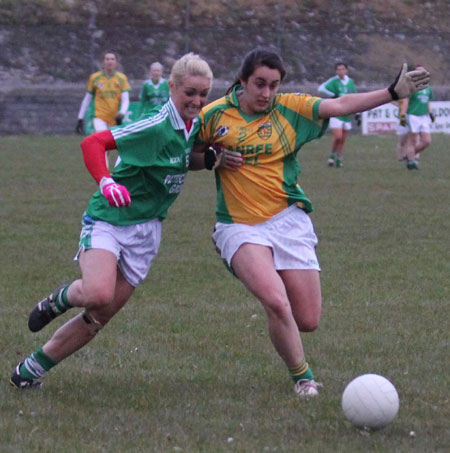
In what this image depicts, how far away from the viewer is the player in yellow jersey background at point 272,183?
207 inches

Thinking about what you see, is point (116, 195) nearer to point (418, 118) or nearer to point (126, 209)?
point (126, 209)

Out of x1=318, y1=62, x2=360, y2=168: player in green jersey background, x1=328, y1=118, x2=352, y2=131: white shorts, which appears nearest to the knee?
x1=318, y1=62, x2=360, y2=168: player in green jersey background

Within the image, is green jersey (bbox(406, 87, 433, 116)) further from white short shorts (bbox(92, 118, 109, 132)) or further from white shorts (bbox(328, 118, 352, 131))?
white short shorts (bbox(92, 118, 109, 132))

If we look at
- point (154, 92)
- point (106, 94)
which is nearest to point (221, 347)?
point (106, 94)

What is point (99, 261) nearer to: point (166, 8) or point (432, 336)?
point (432, 336)

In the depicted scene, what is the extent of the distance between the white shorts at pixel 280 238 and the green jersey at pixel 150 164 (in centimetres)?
38

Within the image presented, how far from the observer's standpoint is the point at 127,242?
5.26 meters

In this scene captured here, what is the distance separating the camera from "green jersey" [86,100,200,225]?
16.8 feet

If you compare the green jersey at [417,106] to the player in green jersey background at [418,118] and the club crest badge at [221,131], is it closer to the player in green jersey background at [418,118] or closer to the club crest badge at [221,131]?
the player in green jersey background at [418,118]

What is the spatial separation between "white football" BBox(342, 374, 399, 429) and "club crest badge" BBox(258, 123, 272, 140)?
143 cm

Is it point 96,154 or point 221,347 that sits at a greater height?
point 96,154

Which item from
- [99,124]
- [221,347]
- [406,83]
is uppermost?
[406,83]

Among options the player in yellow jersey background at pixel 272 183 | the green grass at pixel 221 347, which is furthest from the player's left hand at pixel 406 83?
the green grass at pixel 221 347

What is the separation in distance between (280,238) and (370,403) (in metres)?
1.17
